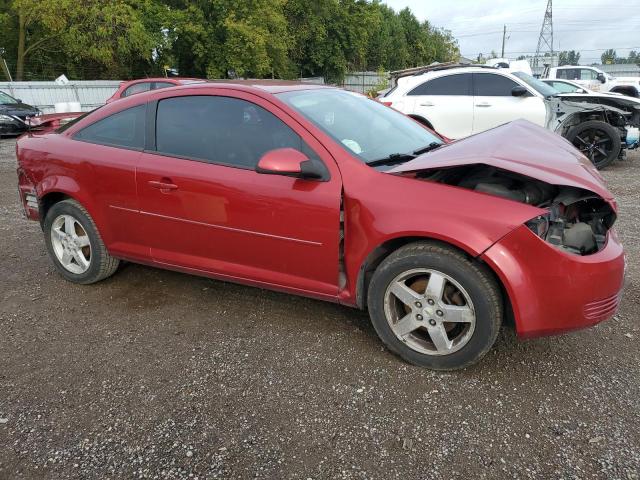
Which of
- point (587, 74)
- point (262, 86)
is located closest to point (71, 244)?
point (262, 86)

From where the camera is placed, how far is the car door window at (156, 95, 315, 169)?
10.1 feet

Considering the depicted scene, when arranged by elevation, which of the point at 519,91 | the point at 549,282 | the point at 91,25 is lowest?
the point at 549,282

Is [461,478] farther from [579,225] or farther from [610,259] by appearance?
[579,225]

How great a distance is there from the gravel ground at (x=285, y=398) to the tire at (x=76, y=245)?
12.5 inches

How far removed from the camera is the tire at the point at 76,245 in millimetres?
3850

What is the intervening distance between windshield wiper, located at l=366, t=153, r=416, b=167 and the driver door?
26 centimetres

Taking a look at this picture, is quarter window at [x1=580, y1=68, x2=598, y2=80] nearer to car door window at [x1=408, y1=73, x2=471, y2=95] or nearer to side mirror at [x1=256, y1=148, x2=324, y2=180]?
car door window at [x1=408, y1=73, x2=471, y2=95]

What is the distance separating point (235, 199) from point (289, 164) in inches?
20.2

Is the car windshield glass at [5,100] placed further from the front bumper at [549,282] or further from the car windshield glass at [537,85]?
the front bumper at [549,282]

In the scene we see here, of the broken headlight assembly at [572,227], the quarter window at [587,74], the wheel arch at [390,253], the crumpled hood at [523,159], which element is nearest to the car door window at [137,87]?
the crumpled hood at [523,159]

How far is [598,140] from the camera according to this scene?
8500mm

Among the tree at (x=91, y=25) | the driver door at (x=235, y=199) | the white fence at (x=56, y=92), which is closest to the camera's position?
the driver door at (x=235, y=199)

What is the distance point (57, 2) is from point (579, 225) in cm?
2624

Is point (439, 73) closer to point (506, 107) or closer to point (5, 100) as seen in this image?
point (506, 107)
